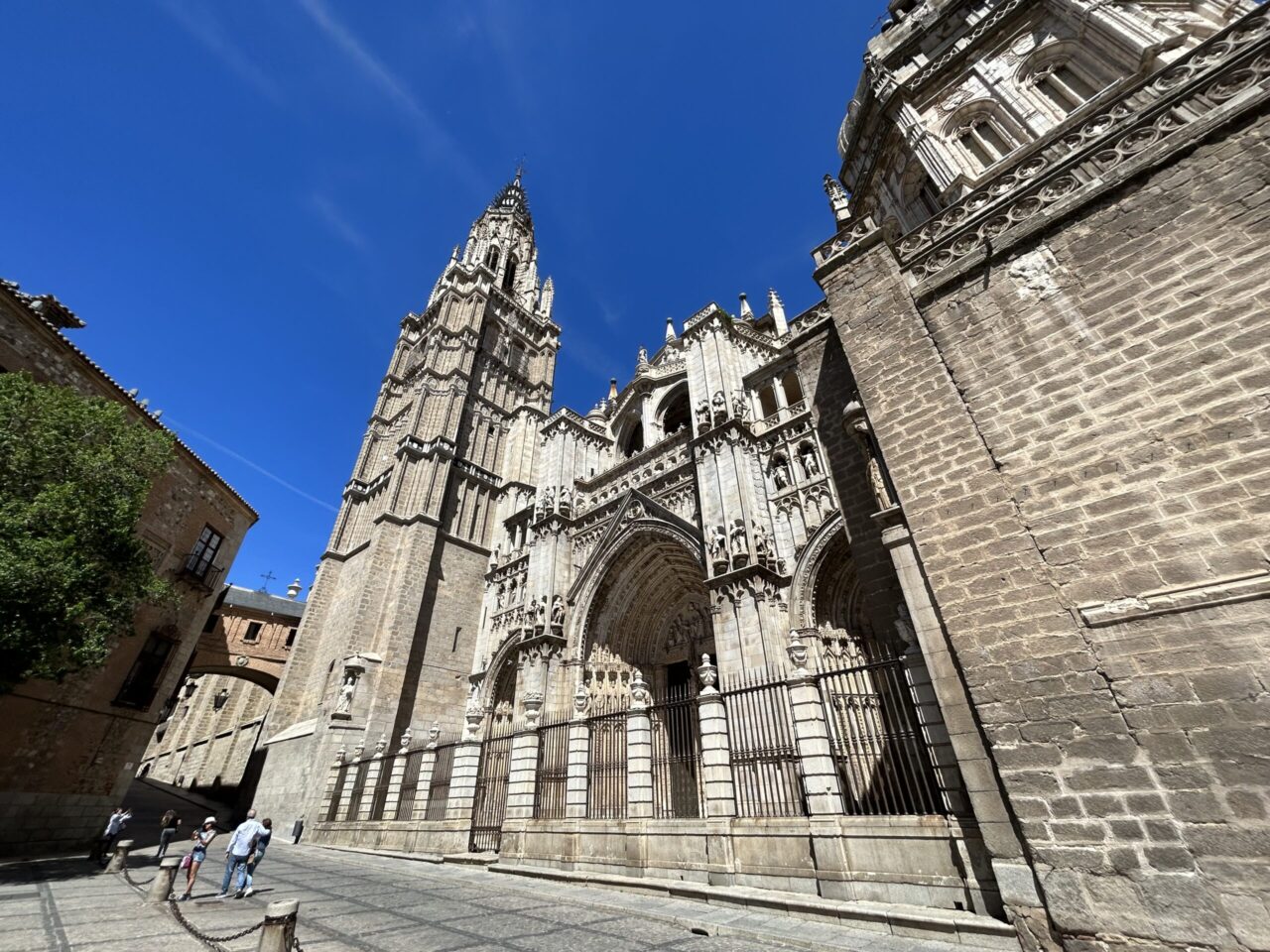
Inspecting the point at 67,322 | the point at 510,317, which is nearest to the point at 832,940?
Answer: the point at 67,322

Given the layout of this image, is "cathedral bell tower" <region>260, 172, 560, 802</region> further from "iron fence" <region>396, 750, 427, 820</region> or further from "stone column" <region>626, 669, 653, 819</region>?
"stone column" <region>626, 669, 653, 819</region>

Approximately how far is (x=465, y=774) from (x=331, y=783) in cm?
678

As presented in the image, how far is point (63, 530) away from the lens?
8.42 m

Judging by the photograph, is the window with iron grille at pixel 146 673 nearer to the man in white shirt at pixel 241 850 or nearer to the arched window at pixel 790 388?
the man in white shirt at pixel 241 850

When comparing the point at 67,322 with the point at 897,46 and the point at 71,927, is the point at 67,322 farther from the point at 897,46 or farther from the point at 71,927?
the point at 897,46

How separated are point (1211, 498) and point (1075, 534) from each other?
86 centimetres

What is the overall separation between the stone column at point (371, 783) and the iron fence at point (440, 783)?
7.39ft

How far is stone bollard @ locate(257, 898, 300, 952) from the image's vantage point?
106 inches

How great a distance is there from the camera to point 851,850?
18.2 feet

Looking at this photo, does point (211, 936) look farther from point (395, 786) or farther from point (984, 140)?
point (984, 140)

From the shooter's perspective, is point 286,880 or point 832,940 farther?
point 286,880

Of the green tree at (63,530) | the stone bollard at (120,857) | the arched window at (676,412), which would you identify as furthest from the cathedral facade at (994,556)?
the arched window at (676,412)

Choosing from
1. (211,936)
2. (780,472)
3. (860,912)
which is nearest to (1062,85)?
(780,472)

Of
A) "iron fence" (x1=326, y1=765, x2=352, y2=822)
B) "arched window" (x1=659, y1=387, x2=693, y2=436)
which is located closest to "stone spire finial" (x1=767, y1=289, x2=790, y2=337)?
"arched window" (x1=659, y1=387, x2=693, y2=436)
